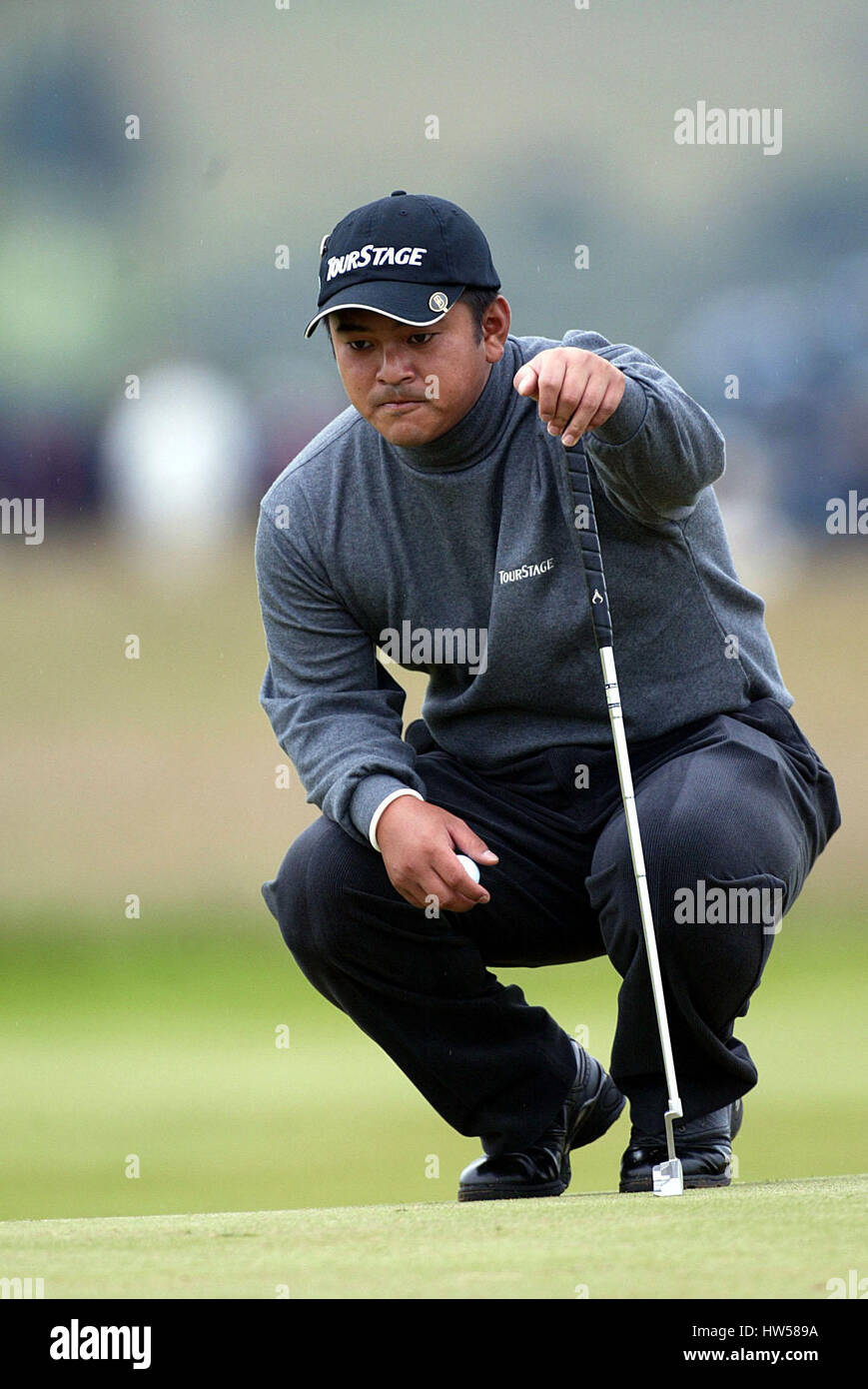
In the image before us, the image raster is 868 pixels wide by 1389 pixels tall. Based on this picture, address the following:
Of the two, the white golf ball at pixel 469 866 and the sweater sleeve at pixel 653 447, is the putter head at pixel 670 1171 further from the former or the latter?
the sweater sleeve at pixel 653 447

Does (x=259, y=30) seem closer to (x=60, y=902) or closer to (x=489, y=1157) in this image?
(x=60, y=902)

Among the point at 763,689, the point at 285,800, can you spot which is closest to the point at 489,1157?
the point at 763,689

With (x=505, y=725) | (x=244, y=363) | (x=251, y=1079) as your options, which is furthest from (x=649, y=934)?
(x=244, y=363)

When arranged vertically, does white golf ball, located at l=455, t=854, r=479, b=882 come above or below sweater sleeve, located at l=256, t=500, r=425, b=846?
below

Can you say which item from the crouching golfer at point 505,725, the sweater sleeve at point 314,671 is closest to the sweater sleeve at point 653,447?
the crouching golfer at point 505,725

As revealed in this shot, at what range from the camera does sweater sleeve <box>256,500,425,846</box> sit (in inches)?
79.4

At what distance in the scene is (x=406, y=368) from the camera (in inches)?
73.9

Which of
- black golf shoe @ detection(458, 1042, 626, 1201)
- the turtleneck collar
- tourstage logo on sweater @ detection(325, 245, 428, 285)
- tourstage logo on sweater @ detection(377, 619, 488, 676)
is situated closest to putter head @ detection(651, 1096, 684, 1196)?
black golf shoe @ detection(458, 1042, 626, 1201)

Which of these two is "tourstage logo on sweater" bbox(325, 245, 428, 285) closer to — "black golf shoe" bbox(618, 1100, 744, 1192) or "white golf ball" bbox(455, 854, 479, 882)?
"white golf ball" bbox(455, 854, 479, 882)

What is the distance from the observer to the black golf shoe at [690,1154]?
71.2 inches

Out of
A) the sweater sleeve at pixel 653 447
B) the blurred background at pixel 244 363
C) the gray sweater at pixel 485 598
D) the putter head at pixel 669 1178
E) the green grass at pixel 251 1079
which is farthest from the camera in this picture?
the blurred background at pixel 244 363

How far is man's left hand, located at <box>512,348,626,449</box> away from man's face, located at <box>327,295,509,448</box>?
0.63 ft

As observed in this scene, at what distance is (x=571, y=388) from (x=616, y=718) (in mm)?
333

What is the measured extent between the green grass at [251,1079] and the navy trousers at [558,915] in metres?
0.45
